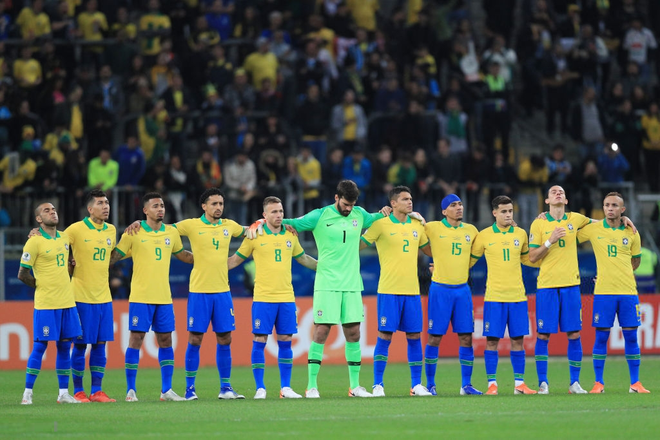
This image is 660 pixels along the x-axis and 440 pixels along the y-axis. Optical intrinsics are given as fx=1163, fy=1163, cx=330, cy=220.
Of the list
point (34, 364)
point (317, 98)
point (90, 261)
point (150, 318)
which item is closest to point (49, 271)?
point (90, 261)

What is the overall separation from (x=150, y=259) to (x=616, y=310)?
6.22 metres

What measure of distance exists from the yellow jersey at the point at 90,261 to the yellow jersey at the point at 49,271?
18cm

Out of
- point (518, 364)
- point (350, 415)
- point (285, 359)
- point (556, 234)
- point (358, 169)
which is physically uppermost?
point (358, 169)

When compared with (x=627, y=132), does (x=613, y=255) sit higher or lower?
lower

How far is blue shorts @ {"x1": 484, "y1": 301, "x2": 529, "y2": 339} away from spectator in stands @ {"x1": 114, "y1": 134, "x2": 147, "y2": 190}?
34.0 ft

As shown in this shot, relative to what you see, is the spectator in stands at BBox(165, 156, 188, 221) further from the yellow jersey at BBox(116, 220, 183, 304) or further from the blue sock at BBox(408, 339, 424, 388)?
the blue sock at BBox(408, 339, 424, 388)

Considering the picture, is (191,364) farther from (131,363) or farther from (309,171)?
(309,171)

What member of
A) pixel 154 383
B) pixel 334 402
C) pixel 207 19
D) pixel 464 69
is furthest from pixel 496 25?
pixel 334 402

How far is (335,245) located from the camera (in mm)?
14969

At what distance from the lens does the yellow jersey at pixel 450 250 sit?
15.3 m

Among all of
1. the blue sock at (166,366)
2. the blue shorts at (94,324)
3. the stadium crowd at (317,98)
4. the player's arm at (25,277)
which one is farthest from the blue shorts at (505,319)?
the stadium crowd at (317,98)

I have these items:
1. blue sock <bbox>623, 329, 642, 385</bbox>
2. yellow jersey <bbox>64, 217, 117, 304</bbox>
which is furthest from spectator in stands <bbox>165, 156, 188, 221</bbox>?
blue sock <bbox>623, 329, 642, 385</bbox>

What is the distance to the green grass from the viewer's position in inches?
439

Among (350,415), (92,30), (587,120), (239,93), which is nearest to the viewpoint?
(350,415)
